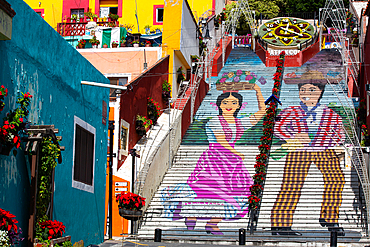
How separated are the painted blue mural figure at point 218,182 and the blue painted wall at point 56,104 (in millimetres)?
4735

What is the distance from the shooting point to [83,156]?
12.3 meters

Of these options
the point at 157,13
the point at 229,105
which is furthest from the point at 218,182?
the point at 157,13

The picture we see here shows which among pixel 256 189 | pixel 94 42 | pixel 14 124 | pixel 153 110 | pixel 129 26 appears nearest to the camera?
pixel 14 124

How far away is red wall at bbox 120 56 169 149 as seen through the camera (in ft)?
62.1

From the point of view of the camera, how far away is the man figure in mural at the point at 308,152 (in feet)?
56.4

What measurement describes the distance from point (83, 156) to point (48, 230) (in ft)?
10.8

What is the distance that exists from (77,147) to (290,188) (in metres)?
9.19

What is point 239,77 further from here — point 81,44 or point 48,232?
point 48,232

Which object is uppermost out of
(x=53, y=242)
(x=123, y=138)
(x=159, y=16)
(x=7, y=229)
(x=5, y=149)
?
(x=159, y=16)

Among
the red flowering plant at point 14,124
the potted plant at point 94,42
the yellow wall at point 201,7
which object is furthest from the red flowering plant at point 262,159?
the yellow wall at point 201,7

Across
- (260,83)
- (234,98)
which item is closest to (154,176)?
(234,98)

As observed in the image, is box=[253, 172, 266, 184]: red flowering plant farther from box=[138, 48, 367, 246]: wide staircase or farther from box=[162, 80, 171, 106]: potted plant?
box=[162, 80, 171, 106]: potted plant

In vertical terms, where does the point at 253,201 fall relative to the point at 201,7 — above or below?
below

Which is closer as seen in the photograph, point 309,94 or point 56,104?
point 56,104
